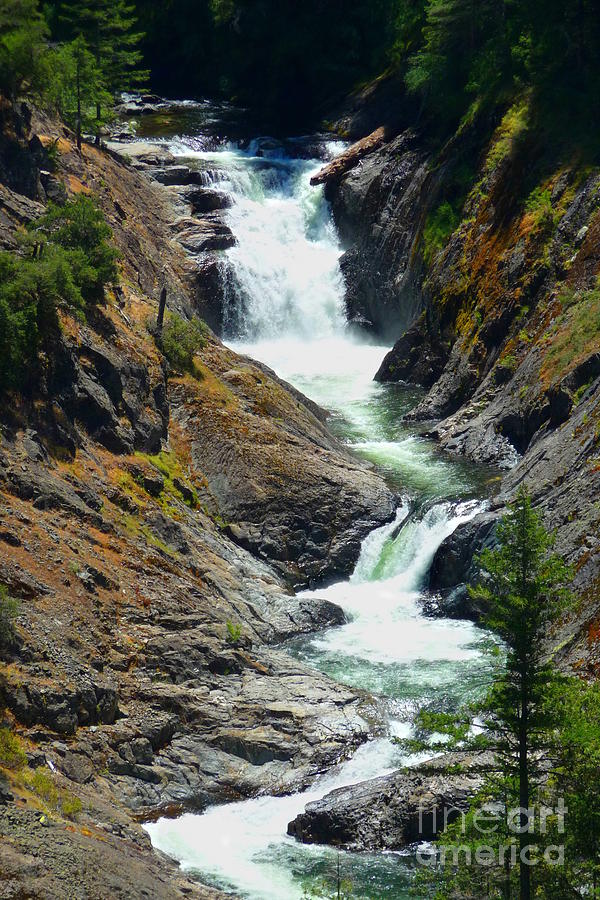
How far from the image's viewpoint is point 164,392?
1330 inches

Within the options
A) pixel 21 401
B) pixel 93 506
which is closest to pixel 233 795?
pixel 93 506

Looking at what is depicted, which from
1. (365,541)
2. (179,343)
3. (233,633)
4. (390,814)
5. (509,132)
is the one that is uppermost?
(509,132)

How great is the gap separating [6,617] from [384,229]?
3896cm

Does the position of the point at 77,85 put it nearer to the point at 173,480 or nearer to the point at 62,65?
the point at 62,65

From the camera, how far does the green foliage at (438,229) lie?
5044 centimetres

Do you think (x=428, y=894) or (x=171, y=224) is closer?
(x=428, y=894)

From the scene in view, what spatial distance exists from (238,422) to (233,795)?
15.1 metres

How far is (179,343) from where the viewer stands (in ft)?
117

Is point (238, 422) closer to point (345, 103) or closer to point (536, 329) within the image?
point (536, 329)

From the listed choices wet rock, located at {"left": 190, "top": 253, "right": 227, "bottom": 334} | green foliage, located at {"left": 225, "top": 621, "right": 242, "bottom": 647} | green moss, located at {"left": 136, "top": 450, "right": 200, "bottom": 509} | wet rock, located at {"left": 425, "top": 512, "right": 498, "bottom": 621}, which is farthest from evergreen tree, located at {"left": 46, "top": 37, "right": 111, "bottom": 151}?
green foliage, located at {"left": 225, "top": 621, "right": 242, "bottom": 647}

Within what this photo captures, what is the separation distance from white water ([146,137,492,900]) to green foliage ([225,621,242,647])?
6.86 feet

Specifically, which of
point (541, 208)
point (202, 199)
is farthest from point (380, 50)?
point (541, 208)

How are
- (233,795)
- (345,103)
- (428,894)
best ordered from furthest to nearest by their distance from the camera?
(345,103)
(233,795)
(428,894)

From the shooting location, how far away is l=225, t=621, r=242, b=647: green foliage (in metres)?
26.3
